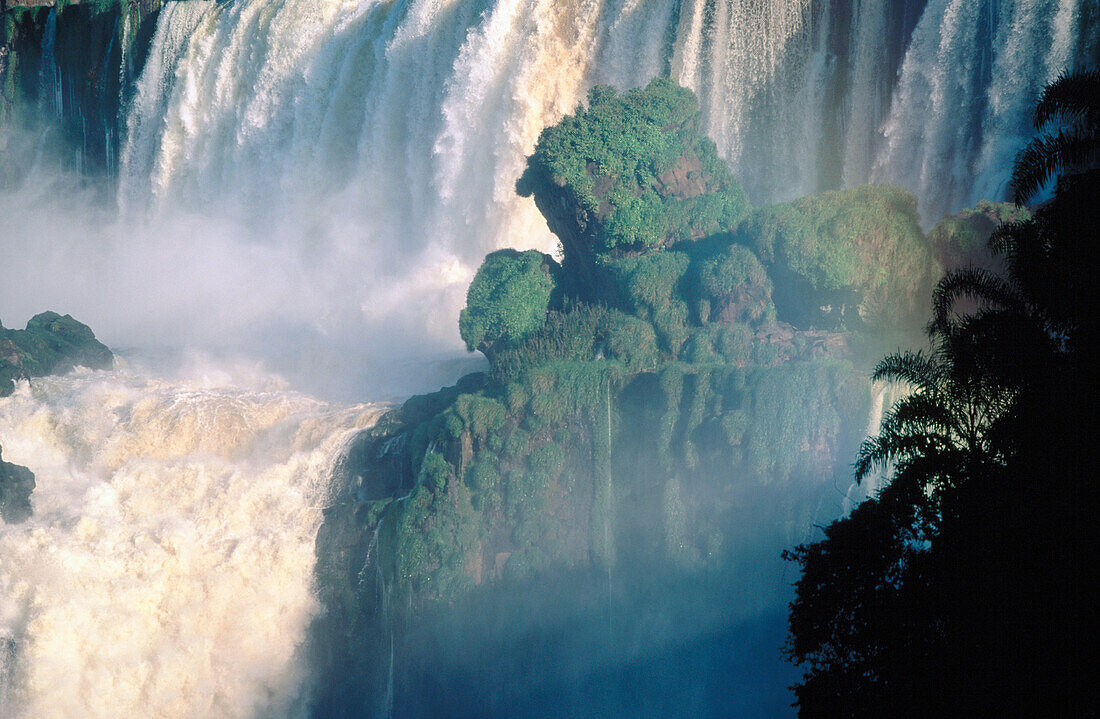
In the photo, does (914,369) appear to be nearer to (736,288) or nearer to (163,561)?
(736,288)

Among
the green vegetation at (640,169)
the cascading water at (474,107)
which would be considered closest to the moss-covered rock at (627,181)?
the green vegetation at (640,169)

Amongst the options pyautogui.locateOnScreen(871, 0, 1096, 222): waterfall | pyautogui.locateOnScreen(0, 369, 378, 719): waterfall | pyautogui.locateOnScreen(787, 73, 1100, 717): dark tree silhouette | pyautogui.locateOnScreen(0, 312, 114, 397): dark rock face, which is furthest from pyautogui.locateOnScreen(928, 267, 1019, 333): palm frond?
pyautogui.locateOnScreen(0, 312, 114, 397): dark rock face

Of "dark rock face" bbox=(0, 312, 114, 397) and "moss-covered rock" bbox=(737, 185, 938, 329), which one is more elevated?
"dark rock face" bbox=(0, 312, 114, 397)

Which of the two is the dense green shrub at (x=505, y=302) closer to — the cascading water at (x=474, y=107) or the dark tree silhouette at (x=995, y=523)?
the cascading water at (x=474, y=107)

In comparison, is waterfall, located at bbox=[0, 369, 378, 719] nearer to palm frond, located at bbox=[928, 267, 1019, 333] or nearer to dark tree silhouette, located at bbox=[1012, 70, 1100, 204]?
palm frond, located at bbox=[928, 267, 1019, 333]

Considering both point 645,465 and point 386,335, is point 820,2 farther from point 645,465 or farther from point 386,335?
point 386,335

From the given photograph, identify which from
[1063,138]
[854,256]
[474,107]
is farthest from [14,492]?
[1063,138]
